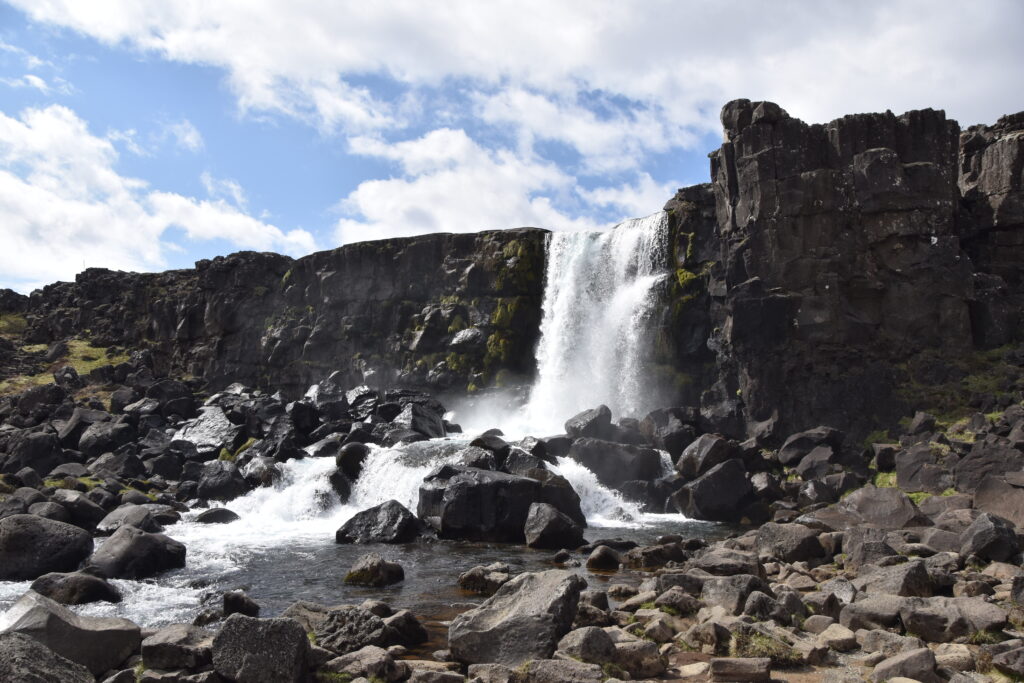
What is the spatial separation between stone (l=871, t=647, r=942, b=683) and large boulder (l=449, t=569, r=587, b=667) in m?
4.29

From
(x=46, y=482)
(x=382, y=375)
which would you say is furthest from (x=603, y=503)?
(x=382, y=375)

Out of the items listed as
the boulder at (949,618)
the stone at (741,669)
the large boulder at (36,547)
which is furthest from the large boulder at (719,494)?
the large boulder at (36,547)

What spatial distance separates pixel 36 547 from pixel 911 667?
19337 millimetres

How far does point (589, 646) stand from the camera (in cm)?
1091

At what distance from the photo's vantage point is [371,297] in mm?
61562

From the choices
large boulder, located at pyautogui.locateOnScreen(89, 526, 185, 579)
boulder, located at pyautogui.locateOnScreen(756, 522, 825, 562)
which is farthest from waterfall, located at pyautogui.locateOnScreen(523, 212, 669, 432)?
large boulder, located at pyautogui.locateOnScreen(89, 526, 185, 579)

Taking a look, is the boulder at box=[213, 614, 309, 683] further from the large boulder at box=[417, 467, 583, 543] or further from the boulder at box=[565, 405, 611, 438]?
the boulder at box=[565, 405, 611, 438]

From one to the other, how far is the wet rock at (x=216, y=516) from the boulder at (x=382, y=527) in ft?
19.2

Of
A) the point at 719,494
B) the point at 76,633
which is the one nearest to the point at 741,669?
the point at 76,633

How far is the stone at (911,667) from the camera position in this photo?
987 cm

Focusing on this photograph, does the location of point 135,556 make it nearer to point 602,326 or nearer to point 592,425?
point 592,425

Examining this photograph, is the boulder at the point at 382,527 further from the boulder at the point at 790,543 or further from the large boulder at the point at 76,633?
the large boulder at the point at 76,633

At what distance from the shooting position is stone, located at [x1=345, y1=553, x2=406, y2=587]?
18703 millimetres

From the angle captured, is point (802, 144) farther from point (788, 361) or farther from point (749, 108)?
point (788, 361)
